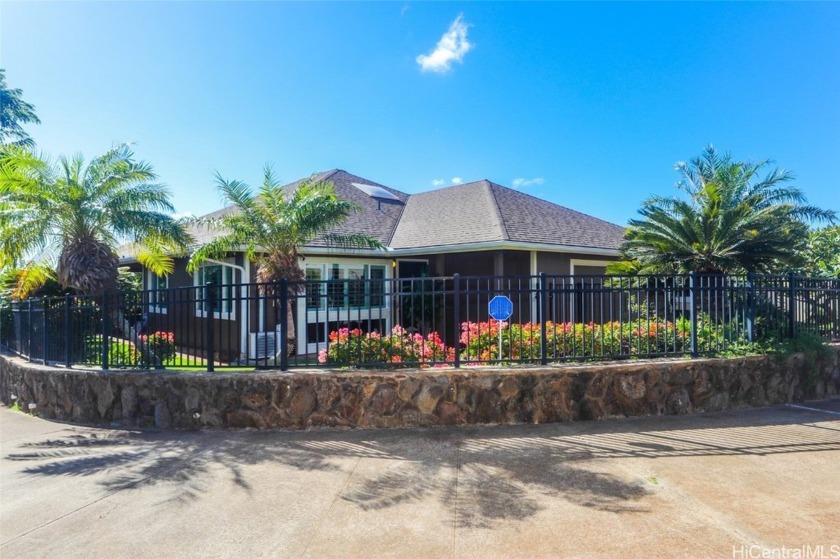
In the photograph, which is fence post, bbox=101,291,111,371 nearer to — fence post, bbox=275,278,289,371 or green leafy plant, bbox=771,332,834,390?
fence post, bbox=275,278,289,371

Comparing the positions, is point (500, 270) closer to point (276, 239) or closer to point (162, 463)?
point (276, 239)

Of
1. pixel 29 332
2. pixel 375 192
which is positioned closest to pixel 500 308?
pixel 29 332

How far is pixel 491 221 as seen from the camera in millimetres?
12320

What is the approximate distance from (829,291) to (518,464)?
715 centimetres

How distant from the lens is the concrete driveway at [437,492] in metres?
3.23

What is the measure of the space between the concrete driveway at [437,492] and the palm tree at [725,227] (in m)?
3.62

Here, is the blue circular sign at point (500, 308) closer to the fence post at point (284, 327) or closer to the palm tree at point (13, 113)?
the fence post at point (284, 327)

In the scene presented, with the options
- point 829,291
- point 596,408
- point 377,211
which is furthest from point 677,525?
point 377,211

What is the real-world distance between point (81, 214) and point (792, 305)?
12.4m

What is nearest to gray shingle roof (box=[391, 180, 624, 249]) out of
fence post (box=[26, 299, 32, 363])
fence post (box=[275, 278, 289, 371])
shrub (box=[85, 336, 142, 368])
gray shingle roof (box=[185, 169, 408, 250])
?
gray shingle roof (box=[185, 169, 408, 250])

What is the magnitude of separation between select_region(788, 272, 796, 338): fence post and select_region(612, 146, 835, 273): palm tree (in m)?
1.13

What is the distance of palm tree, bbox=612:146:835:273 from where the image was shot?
8.44m

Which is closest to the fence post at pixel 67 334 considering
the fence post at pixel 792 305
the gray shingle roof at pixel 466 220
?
the gray shingle roof at pixel 466 220

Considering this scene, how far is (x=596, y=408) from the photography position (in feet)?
20.0
